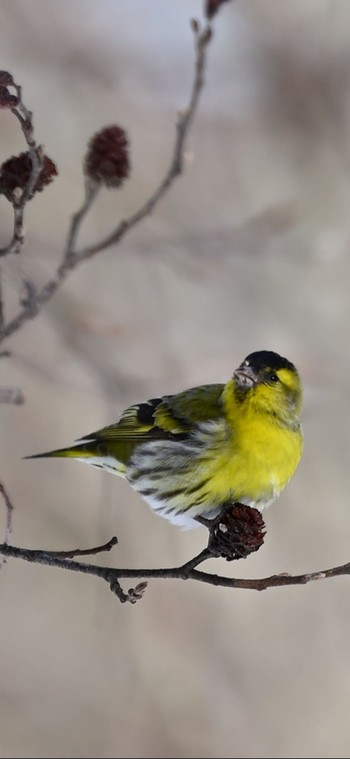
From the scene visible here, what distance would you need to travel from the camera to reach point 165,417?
255cm

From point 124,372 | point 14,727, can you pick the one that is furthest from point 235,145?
point 14,727

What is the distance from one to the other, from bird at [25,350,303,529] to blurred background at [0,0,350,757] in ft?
3.49

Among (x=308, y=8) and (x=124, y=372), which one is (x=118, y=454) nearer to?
(x=124, y=372)

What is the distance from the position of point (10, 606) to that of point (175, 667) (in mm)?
863

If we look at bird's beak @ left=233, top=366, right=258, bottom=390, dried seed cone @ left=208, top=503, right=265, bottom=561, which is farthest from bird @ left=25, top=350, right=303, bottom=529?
dried seed cone @ left=208, top=503, right=265, bottom=561

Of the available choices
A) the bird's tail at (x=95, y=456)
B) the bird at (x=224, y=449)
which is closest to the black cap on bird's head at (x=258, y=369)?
the bird at (x=224, y=449)

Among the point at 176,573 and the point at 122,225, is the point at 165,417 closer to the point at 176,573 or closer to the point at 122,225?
the point at 176,573

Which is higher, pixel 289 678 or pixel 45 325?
pixel 45 325

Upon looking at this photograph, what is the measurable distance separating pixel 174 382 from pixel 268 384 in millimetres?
1495

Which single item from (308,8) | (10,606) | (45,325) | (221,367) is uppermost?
(308,8)

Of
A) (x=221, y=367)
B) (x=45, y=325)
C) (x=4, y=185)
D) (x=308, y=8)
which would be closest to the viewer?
(x=4, y=185)

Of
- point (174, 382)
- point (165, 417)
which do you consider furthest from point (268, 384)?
point (174, 382)

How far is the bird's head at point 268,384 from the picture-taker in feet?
7.13

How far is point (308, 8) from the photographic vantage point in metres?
4.65
